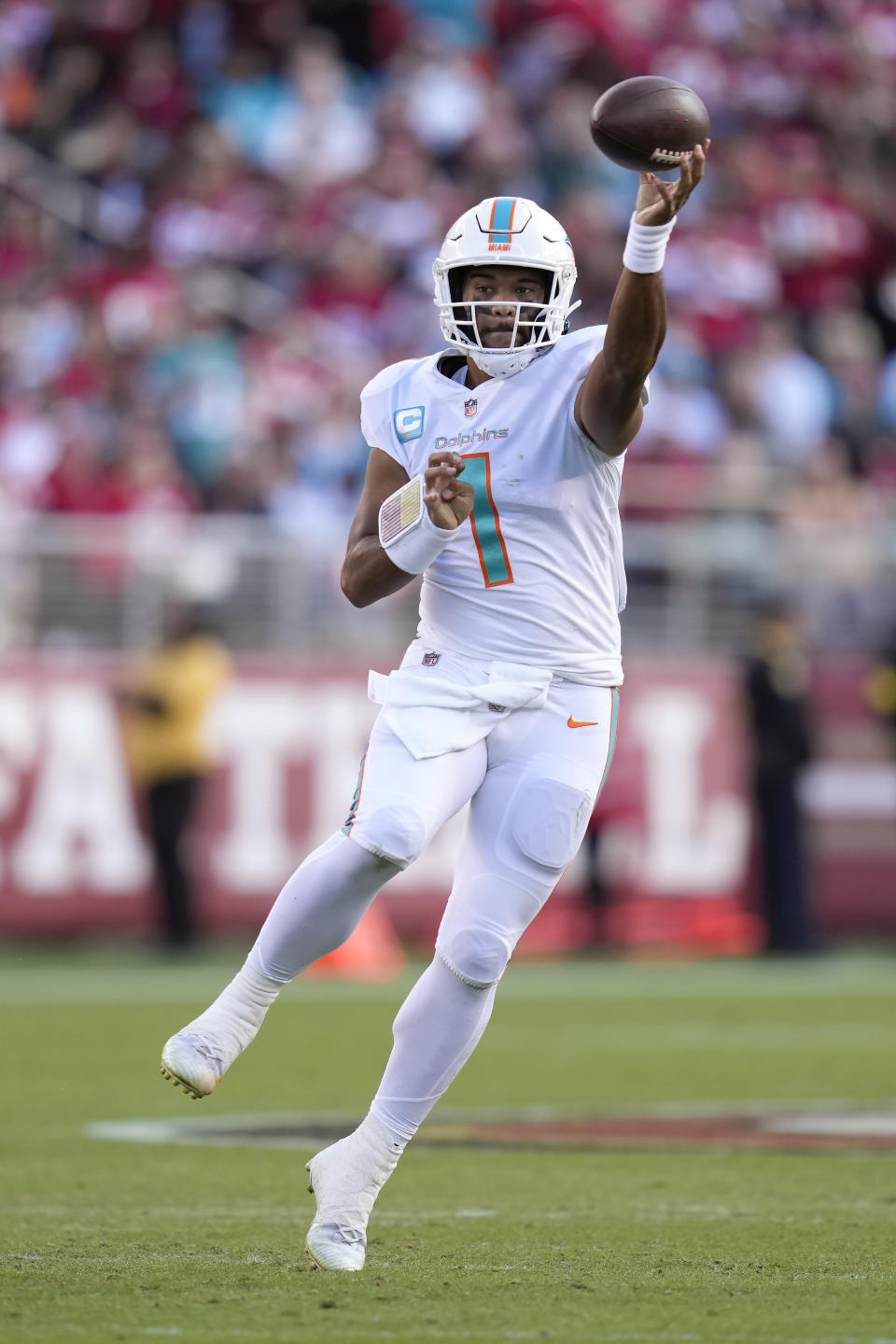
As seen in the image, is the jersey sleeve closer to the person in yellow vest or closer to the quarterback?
the quarterback

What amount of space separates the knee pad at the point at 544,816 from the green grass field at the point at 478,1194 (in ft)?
2.66

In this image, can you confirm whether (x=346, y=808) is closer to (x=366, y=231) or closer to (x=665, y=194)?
(x=366, y=231)

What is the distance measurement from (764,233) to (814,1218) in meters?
12.0

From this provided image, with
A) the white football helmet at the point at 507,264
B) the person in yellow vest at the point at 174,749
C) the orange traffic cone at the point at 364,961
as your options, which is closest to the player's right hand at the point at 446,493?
the white football helmet at the point at 507,264

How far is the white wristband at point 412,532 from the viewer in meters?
4.64

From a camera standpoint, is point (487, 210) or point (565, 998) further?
point (565, 998)

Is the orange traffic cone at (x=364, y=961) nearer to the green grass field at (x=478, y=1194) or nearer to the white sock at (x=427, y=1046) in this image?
the green grass field at (x=478, y=1194)

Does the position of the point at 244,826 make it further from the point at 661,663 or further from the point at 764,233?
the point at 764,233

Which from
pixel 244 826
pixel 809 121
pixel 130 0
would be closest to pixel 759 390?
pixel 809 121

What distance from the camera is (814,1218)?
5.38 metres

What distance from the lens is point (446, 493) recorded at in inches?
181

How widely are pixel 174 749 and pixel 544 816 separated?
8181 millimetres

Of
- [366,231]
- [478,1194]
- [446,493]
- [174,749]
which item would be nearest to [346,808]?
[174,749]

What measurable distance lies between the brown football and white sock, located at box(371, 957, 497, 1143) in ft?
5.41
